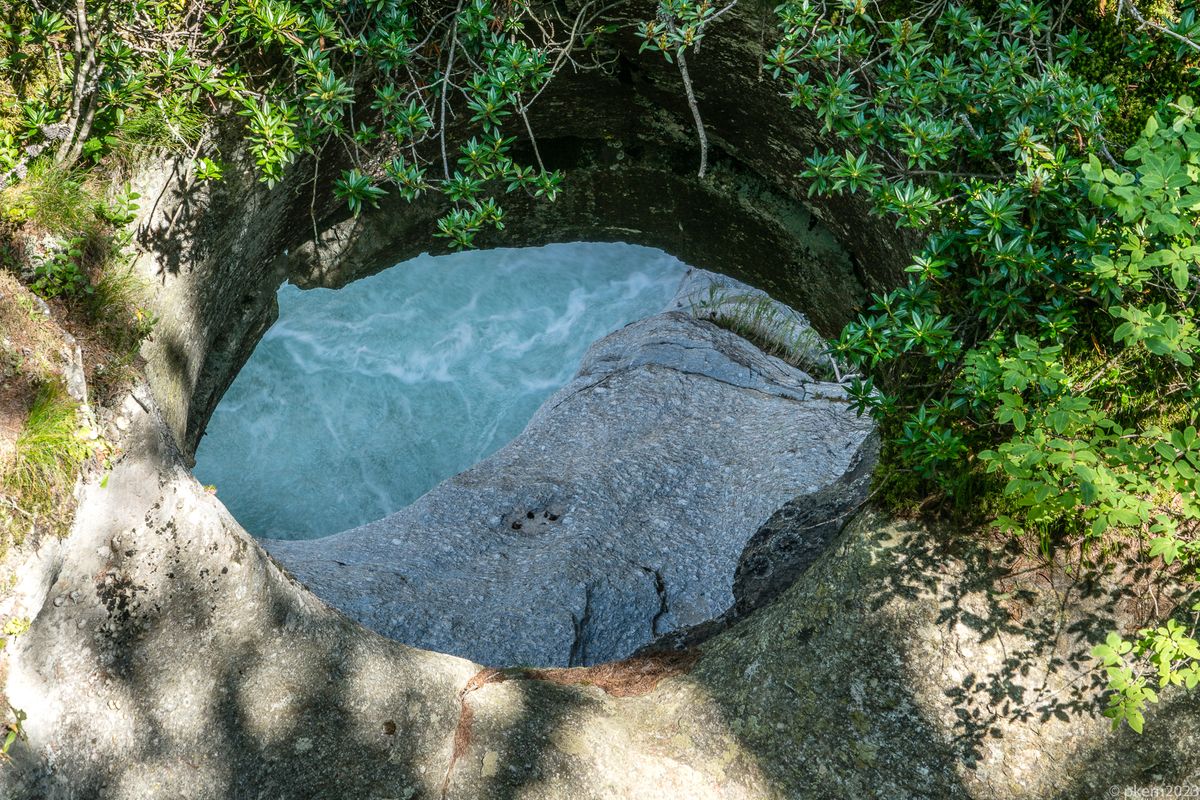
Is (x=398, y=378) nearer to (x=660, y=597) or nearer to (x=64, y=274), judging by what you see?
Answer: (x=660, y=597)

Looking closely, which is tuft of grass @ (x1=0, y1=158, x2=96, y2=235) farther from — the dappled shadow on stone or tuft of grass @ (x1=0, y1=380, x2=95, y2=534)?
→ the dappled shadow on stone

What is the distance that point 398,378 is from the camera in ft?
40.4

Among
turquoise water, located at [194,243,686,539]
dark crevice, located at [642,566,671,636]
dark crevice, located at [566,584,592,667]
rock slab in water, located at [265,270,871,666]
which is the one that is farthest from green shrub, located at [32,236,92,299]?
turquoise water, located at [194,243,686,539]

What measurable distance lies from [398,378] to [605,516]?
5.99 meters

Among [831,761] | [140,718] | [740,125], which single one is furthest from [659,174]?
[140,718]

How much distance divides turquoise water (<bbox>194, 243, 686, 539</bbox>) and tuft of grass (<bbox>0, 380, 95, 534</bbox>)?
29.1 feet

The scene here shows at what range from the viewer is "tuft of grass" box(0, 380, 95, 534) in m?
2.61

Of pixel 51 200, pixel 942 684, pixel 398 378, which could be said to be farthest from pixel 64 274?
pixel 398 378

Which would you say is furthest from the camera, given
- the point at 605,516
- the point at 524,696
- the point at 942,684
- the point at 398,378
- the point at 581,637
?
the point at 398,378

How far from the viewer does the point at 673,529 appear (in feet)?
23.9

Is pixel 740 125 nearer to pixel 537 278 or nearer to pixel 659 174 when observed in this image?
pixel 659 174

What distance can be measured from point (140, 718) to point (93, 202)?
1.99 m

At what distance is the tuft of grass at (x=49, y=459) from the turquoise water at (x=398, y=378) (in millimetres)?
8875

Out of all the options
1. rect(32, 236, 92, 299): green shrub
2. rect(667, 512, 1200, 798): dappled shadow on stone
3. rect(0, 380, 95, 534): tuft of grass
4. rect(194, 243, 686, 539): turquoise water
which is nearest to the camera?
rect(0, 380, 95, 534): tuft of grass
